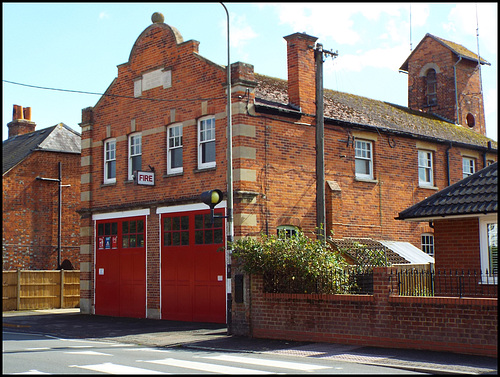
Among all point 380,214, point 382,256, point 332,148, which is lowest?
point 382,256

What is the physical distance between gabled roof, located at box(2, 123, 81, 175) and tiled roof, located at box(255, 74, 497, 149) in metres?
14.3

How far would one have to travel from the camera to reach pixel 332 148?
71.5 feet

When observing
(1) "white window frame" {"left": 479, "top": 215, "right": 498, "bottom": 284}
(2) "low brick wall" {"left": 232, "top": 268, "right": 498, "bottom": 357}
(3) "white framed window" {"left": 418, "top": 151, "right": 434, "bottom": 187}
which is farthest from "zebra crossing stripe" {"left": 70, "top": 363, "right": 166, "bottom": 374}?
(3) "white framed window" {"left": 418, "top": 151, "right": 434, "bottom": 187}

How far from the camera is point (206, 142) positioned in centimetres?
2041

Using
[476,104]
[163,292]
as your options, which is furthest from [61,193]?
[476,104]

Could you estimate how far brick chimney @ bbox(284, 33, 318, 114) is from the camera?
2134 centimetres

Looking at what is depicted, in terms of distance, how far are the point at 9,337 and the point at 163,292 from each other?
5790 millimetres

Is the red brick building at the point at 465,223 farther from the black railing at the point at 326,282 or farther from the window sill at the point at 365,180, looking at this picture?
the window sill at the point at 365,180

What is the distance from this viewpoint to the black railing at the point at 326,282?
15.0 m

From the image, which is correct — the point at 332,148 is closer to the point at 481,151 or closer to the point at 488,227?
the point at 488,227

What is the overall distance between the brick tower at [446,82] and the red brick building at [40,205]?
719 inches

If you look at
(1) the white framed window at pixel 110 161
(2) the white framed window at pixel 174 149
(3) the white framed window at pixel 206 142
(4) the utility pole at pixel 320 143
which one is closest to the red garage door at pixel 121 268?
(1) the white framed window at pixel 110 161

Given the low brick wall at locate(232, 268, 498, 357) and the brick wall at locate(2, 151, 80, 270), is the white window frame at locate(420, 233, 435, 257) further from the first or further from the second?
the brick wall at locate(2, 151, 80, 270)

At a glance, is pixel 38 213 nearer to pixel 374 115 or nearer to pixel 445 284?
pixel 374 115
